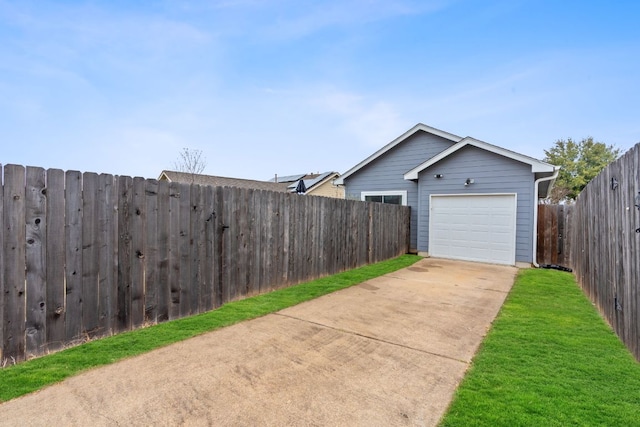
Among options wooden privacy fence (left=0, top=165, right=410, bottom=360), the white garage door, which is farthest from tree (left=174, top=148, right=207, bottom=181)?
wooden privacy fence (left=0, top=165, right=410, bottom=360)

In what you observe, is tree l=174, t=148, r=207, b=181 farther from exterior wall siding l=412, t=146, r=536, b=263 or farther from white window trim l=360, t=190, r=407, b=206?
exterior wall siding l=412, t=146, r=536, b=263

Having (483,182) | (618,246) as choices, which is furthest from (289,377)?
(483,182)

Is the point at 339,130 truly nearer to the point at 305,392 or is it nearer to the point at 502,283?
the point at 502,283

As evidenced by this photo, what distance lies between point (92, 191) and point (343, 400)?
3.27 meters

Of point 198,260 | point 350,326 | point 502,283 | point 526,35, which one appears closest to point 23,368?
point 198,260

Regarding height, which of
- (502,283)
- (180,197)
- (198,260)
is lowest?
(502,283)

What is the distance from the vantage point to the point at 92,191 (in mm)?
3363

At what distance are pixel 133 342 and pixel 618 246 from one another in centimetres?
565

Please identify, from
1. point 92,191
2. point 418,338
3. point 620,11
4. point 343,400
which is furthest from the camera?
point 620,11

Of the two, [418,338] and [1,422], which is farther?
[418,338]

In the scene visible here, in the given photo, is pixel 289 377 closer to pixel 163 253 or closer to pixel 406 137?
pixel 163 253

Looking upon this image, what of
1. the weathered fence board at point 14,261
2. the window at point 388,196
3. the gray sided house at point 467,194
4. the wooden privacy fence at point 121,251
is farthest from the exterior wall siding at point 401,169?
the weathered fence board at point 14,261

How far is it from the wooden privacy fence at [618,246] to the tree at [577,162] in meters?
31.3

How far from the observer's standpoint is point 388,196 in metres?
12.8
